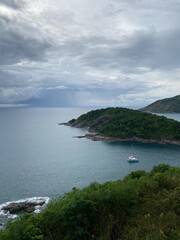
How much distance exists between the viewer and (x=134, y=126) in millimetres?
129250

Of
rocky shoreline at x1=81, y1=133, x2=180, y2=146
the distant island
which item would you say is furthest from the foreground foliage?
the distant island

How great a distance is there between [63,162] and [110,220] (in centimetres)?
6792

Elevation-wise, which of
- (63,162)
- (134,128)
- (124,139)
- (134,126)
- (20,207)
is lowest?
(20,207)

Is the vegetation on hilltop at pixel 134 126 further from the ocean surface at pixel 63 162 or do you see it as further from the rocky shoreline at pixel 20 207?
the rocky shoreline at pixel 20 207

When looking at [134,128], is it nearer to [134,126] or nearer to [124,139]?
[134,126]

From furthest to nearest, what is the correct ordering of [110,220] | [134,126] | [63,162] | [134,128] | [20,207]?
[134,126], [134,128], [63,162], [20,207], [110,220]

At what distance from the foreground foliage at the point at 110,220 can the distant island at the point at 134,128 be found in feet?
337

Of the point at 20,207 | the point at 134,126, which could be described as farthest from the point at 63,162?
the point at 134,126

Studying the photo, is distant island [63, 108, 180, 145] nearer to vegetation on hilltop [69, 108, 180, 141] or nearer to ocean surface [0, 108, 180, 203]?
vegetation on hilltop [69, 108, 180, 141]

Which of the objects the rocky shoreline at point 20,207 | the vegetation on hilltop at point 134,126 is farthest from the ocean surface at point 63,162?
the vegetation on hilltop at point 134,126

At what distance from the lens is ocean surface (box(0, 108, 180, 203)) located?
55875mm

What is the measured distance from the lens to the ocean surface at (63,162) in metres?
55.9

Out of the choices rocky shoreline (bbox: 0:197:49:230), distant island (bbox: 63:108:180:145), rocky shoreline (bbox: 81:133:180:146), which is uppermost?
distant island (bbox: 63:108:180:145)

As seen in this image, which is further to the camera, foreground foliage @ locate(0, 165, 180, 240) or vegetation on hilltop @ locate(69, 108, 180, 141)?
vegetation on hilltop @ locate(69, 108, 180, 141)
